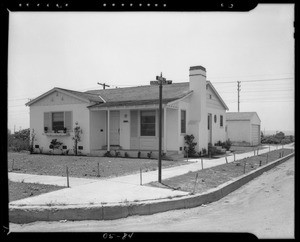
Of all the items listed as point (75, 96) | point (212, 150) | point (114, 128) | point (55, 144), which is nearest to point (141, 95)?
point (114, 128)

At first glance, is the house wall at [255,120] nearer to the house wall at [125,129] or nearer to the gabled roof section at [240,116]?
the gabled roof section at [240,116]

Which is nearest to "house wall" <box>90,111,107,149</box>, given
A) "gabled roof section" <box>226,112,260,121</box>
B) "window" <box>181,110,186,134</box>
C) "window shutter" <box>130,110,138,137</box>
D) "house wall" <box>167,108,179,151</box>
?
"window shutter" <box>130,110,138,137</box>

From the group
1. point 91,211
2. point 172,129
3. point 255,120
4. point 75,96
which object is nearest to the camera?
point 91,211

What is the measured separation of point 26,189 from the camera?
7633 millimetres

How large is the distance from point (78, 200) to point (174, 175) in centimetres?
428

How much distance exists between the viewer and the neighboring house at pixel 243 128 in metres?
29.5

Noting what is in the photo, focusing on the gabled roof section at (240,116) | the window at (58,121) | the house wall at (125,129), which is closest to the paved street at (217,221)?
the house wall at (125,129)

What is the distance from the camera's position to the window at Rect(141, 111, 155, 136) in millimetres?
16859

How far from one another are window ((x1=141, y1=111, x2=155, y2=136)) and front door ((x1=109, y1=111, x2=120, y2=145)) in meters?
1.72

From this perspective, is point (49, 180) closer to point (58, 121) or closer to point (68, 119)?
point (68, 119)

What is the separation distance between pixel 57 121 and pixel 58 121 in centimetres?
8

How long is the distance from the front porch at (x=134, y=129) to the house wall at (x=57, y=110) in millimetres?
381

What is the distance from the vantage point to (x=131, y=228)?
5191 millimetres
